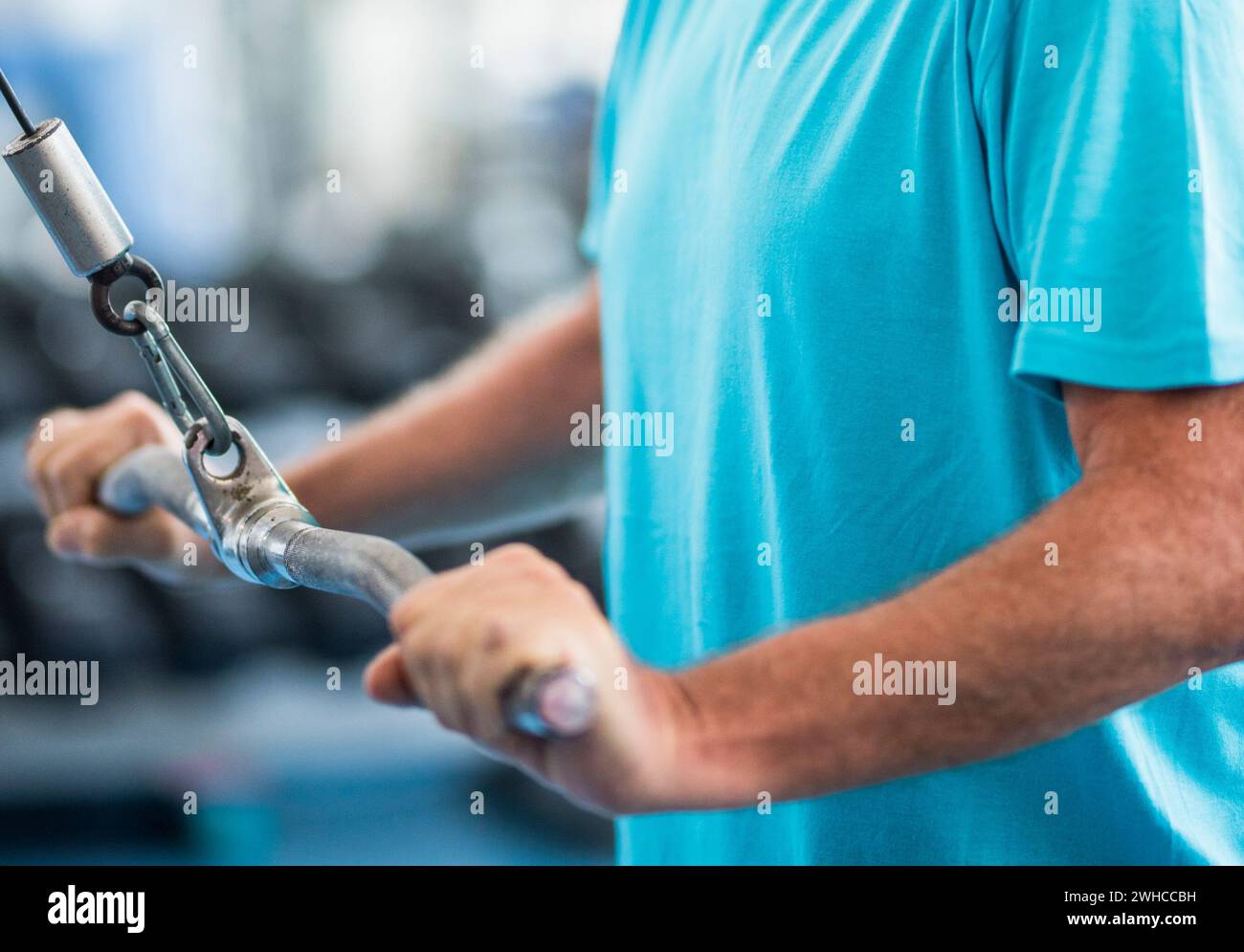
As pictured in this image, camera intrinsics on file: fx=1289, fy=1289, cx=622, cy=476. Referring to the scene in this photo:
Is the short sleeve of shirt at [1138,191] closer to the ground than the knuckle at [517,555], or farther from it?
farther from it

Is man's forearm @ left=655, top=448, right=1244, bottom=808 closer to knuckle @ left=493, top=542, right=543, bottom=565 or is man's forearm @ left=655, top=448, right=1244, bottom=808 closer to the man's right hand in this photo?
knuckle @ left=493, top=542, right=543, bottom=565

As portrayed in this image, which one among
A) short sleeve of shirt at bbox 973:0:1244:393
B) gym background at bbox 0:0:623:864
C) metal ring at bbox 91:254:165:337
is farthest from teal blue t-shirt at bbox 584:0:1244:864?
gym background at bbox 0:0:623:864

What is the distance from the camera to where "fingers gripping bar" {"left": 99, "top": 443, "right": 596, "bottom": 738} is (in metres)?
0.29

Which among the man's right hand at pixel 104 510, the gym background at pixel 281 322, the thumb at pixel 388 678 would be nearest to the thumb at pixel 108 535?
the man's right hand at pixel 104 510

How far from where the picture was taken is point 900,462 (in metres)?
0.46

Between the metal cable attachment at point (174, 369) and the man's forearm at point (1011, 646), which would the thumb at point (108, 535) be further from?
the man's forearm at point (1011, 646)

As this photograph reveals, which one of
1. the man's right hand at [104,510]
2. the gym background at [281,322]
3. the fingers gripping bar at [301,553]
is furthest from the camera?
the gym background at [281,322]

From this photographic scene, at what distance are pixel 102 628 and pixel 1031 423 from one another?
3.40ft

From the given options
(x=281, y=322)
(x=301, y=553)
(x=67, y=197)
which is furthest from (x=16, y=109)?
(x=281, y=322)

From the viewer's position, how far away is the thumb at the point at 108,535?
2.02 feet

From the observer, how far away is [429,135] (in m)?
1.34

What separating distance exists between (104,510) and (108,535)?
0.01 metres
